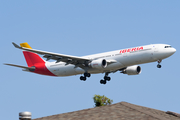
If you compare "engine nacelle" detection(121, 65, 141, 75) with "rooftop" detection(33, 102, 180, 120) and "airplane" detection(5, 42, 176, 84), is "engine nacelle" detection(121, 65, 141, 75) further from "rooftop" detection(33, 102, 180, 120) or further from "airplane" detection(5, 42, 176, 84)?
"rooftop" detection(33, 102, 180, 120)

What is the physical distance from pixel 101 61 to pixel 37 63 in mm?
13477

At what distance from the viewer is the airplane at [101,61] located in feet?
154

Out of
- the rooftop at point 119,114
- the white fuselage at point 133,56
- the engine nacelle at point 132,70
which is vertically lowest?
the rooftop at point 119,114

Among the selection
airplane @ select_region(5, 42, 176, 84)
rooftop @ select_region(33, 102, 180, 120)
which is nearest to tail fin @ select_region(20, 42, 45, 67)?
airplane @ select_region(5, 42, 176, 84)

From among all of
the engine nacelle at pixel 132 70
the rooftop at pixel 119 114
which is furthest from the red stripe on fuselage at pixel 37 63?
the rooftop at pixel 119 114

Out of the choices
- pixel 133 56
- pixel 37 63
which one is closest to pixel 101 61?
pixel 133 56

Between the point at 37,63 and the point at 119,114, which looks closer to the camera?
the point at 119,114

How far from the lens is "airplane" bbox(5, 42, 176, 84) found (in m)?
46.8

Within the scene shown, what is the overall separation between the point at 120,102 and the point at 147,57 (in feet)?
48.9

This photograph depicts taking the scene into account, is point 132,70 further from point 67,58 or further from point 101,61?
point 67,58

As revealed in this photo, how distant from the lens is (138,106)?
Result: 32500 mm

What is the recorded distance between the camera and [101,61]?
49.1m

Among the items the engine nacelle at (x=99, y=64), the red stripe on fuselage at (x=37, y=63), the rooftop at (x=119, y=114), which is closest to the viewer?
the rooftop at (x=119, y=114)

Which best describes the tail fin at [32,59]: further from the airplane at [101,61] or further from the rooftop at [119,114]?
the rooftop at [119,114]
